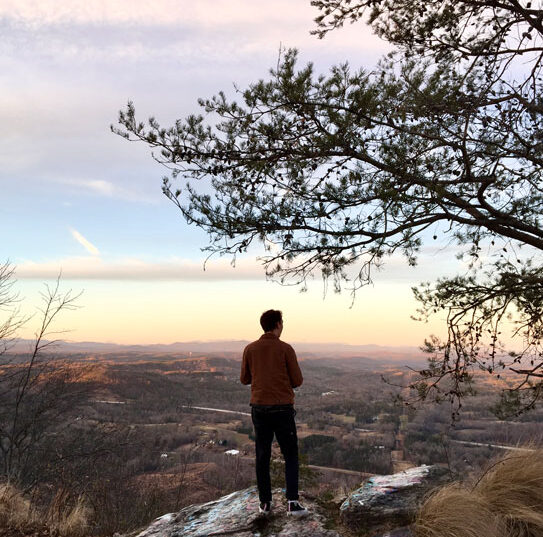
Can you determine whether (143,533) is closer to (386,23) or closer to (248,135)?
(248,135)

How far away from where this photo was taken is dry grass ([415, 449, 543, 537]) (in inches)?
151

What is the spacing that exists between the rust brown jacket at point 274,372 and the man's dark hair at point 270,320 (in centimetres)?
11

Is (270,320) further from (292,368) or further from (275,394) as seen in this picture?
(275,394)

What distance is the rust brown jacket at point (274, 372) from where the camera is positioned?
4172 mm

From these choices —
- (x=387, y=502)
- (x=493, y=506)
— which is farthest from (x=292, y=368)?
(x=493, y=506)

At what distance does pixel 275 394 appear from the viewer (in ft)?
13.7

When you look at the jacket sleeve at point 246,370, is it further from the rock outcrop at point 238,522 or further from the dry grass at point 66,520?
the dry grass at point 66,520

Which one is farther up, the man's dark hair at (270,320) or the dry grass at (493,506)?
the man's dark hair at (270,320)

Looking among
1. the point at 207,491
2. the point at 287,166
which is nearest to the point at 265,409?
the point at 287,166

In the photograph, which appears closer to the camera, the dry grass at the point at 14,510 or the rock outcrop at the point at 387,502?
the rock outcrop at the point at 387,502

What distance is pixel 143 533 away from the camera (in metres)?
5.04

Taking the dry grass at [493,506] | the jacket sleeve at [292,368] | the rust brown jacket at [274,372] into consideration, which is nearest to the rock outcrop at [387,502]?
the dry grass at [493,506]

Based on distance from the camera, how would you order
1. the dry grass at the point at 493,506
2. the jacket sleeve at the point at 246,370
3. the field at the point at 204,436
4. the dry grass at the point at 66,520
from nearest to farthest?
the dry grass at the point at 493,506 → the jacket sleeve at the point at 246,370 → the dry grass at the point at 66,520 → the field at the point at 204,436

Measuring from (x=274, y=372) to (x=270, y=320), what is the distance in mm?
506
